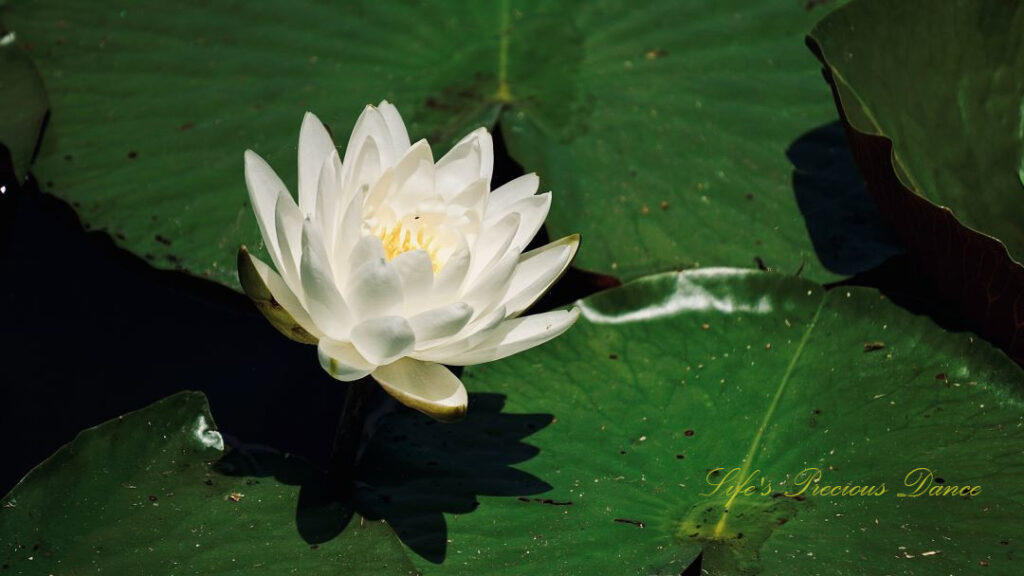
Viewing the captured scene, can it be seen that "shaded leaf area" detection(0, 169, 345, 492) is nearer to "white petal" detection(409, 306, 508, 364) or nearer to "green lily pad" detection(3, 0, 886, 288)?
"green lily pad" detection(3, 0, 886, 288)

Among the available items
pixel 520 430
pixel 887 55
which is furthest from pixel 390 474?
pixel 887 55

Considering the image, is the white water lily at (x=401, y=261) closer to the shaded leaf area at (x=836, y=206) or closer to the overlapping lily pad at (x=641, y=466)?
the overlapping lily pad at (x=641, y=466)

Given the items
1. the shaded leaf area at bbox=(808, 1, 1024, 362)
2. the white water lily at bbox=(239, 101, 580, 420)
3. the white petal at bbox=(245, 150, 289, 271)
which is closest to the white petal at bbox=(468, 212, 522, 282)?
the white water lily at bbox=(239, 101, 580, 420)

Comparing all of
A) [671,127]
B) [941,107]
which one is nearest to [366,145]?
[671,127]

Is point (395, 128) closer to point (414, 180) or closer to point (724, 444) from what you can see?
point (414, 180)

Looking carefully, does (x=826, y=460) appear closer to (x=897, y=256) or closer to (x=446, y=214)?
(x=897, y=256)
